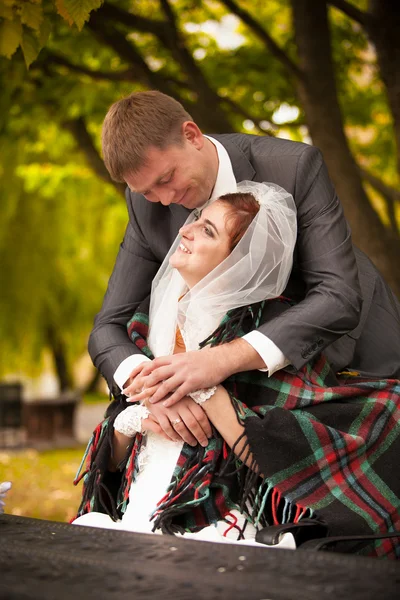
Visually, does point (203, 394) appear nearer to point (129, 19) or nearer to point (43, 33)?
point (43, 33)

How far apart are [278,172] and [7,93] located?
4.43m

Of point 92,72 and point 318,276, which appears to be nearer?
point 318,276

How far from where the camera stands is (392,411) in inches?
112

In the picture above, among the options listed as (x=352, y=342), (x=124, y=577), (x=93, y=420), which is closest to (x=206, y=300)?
(x=352, y=342)

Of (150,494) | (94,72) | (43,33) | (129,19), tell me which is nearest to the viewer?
(150,494)

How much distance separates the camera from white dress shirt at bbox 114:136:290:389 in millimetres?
2740

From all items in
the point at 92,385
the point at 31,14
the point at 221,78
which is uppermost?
the point at 31,14

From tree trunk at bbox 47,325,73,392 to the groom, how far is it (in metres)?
14.1

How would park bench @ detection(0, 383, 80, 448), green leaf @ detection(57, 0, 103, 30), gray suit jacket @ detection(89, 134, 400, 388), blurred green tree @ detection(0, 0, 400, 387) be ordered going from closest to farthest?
gray suit jacket @ detection(89, 134, 400, 388) → green leaf @ detection(57, 0, 103, 30) → blurred green tree @ detection(0, 0, 400, 387) → park bench @ detection(0, 383, 80, 448)

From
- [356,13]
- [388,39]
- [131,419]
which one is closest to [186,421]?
[131,419]

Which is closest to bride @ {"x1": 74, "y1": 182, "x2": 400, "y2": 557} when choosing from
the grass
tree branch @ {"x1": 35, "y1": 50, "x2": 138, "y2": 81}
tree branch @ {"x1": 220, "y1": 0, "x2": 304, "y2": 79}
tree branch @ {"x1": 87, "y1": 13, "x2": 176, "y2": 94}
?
tree branch @ {"x1": 220, "y1": 0, "x2": 304, "y2": 79}

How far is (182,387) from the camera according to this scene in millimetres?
2676

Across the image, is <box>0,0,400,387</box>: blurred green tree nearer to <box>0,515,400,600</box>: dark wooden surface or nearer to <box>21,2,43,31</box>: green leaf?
<box>21,2,43,31</box>: green leaf

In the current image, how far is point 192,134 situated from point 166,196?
0.26m
